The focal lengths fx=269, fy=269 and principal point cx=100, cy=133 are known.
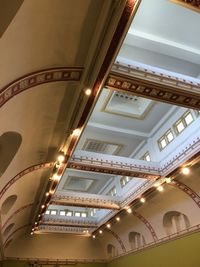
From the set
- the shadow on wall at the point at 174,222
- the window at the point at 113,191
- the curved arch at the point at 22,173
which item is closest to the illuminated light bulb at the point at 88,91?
the curved arch at the point at 22,173

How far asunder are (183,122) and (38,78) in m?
6.72

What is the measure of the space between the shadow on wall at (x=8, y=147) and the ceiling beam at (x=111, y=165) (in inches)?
94.1

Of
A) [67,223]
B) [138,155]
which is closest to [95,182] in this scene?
[67,223]

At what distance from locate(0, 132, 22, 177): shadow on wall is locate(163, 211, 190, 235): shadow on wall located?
27.0 feet

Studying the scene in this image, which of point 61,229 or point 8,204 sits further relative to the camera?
point 61,229

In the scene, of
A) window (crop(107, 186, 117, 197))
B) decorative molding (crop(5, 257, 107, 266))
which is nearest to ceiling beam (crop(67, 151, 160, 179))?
window (crop(107, 186, 117, 197))

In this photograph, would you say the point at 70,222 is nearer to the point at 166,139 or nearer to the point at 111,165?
the point at 111,165

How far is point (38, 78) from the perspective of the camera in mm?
5547

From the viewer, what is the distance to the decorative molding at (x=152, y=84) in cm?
620

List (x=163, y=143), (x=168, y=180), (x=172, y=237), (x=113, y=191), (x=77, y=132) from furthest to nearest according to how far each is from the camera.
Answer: (x=113, y=191) → (x=172, y=237) → (x=163, y=143) → (x=168, y=180) → (x=77, y=132)

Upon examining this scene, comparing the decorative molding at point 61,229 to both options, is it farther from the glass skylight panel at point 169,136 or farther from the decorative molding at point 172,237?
the glass skylight panel at point 169,136

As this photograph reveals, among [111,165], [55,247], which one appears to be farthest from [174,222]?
[55,247]

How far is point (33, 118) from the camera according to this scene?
696 cm

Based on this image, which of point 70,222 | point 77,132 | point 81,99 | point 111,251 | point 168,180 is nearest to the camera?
point 81,99
